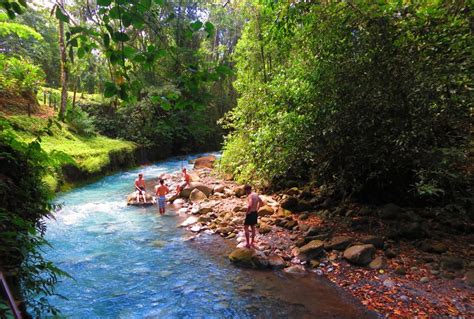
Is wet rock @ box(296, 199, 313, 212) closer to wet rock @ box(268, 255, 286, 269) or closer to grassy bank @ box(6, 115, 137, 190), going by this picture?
wet rock @ box(268, 255, 286, 269)

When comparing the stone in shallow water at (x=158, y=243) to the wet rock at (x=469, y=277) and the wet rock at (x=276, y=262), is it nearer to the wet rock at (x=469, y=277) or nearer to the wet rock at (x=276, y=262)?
the wet rock at (x=276, y=262)

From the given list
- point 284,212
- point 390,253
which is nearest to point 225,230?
point 284,212

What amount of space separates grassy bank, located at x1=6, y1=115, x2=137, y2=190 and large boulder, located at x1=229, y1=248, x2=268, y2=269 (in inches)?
343

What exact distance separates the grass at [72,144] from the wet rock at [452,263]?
13.5 metres

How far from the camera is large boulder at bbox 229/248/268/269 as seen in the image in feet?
23.5

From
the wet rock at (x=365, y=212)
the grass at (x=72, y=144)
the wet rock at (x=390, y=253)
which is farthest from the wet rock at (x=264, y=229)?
the grass at (x=72, y=144)

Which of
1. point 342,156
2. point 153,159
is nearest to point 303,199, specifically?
point 342,156

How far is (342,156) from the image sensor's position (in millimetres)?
8828

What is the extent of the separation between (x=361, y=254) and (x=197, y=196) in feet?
25.7

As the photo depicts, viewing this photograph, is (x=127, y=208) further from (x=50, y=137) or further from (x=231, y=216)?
(x=50, y=137)

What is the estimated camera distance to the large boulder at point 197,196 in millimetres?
13156

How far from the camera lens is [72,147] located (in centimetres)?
1753

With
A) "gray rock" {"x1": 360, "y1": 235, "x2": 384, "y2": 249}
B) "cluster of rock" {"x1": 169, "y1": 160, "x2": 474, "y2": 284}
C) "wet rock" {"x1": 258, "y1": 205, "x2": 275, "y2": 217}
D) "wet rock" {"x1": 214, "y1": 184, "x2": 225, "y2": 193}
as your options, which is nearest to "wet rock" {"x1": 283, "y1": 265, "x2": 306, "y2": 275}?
"cluster of rock" {"x1": 169, "y1": 160, "x2": 474, "y2": 284}

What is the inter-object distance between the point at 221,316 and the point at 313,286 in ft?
6.27
